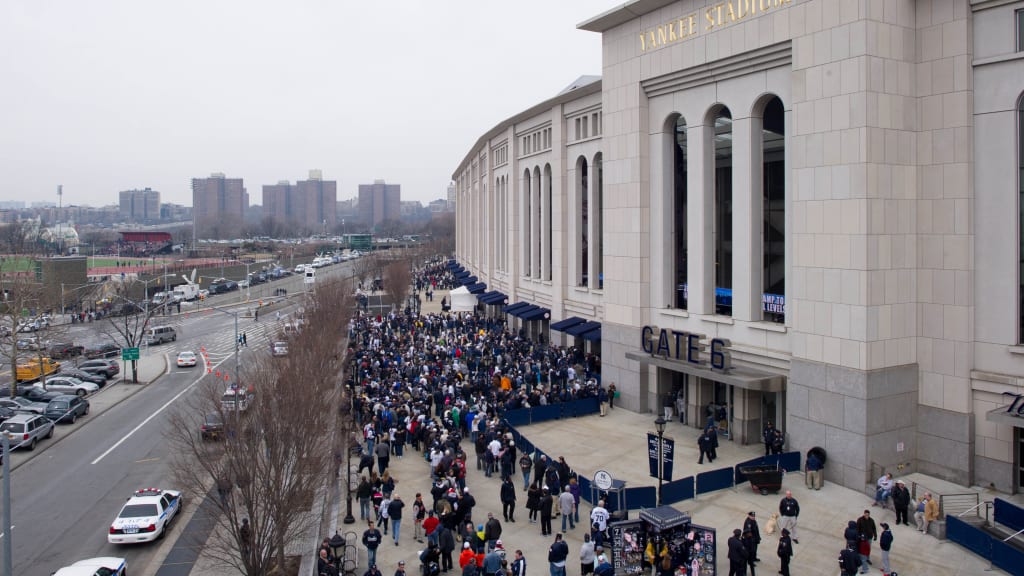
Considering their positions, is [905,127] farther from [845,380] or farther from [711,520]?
[711,520]

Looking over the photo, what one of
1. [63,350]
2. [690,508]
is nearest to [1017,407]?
[690,508]

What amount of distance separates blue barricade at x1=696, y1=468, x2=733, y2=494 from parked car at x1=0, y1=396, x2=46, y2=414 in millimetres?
30176

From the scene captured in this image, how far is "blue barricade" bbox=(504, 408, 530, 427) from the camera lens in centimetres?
2848

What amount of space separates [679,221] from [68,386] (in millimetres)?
35913

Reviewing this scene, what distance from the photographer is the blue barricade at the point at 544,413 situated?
94.8 feet

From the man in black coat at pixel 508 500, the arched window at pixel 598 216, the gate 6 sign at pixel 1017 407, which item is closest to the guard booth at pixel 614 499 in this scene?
the man in black coat at pixel 508 500

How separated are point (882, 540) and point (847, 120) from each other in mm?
12322

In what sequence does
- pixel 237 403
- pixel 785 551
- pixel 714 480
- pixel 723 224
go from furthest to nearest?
1. pixel 723 224
2. pixel 714 480
3. pixel 237 403
4. pixel 785 551

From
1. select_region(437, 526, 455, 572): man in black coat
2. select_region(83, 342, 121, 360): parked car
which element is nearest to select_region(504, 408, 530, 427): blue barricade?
select_region(437, 526, 455, 572): man in black coat

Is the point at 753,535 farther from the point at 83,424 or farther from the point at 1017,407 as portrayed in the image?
the point at 83,424

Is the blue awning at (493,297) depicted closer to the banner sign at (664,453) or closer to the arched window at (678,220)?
the arched window at (678,220)

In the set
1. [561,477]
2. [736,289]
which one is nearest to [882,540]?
[561,477]

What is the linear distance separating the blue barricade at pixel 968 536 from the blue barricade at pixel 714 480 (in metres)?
5.64

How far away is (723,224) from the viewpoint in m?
34.0
